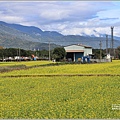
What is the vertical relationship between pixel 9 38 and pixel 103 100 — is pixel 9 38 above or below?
above

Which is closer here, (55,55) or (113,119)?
(113,119)

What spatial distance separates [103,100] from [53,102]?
5.81 feet

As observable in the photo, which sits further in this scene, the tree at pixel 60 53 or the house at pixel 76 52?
the house at pixel 76 52

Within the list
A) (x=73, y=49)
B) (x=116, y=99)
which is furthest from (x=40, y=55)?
(x=116, y=99)

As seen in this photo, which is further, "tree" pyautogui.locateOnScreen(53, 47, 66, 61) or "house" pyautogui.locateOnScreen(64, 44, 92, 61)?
"house" pyautogui.locateOnScreen(64, 44, 92, 61)

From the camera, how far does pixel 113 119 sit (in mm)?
7137

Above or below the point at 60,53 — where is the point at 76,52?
above

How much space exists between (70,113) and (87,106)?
117 cm

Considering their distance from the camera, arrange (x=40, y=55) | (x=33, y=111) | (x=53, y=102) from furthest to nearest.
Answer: (x=40, y=55)
(x=53, y=102)
(x=33, y=111)

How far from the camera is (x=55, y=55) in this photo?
272 feet

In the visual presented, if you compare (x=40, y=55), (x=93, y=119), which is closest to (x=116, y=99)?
(x=93, y=119)

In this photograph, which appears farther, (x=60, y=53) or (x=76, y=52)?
(x=76, y=52)

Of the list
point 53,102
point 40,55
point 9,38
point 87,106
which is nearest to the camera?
point 87,106

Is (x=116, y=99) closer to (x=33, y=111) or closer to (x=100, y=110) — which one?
(x=100, y=110)
